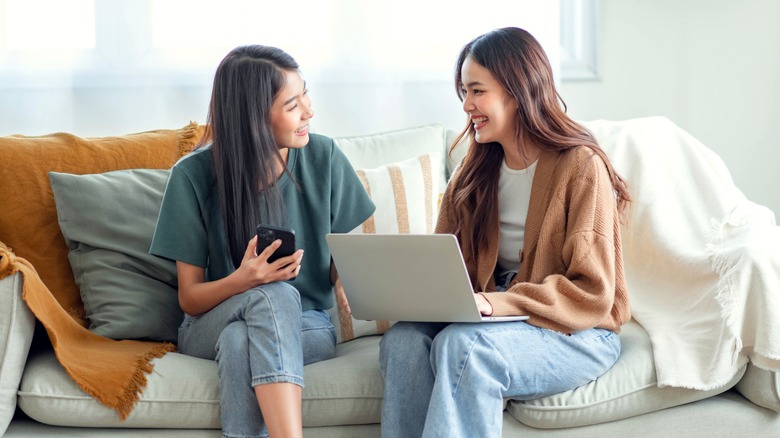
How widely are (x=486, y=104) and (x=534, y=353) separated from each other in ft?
1.66

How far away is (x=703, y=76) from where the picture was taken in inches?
115

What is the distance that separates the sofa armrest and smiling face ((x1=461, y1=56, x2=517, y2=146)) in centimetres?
93

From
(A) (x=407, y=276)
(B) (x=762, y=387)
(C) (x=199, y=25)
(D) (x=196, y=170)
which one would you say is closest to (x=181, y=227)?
(D) (x=196, y=170)

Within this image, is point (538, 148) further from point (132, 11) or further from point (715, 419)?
point (132, 11)

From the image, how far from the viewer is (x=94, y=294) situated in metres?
1.95

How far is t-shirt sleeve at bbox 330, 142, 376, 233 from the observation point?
1.95 metres

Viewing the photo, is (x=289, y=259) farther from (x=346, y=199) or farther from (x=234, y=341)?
(x=346, y=199)

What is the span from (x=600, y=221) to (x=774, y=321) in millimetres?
361

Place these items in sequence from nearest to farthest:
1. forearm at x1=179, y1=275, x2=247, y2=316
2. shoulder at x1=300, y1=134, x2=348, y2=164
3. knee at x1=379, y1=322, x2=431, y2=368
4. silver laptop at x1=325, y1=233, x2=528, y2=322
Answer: silver laptop at x1=325, y1=233, x2=528, y2=322
knee at x1=379, y1=322, x2=431, y2=368
forearm at x1=179, y1=275, x2=247, y2=316
shoulder at x1=300, y1=134, x2=348, y2=164

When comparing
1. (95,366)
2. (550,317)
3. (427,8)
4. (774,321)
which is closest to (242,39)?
(427,8)

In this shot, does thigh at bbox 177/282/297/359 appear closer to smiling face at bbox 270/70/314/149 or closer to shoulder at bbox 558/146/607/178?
smiling face at bbox 270/70/314/149

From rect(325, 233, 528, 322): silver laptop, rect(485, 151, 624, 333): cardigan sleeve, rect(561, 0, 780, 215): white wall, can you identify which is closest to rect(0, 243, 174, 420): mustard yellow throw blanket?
rect(325, 233, 528, 322): silver laptop

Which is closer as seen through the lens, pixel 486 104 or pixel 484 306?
pixel 484 306

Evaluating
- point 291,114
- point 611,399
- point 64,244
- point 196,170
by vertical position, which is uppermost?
point 291,114
